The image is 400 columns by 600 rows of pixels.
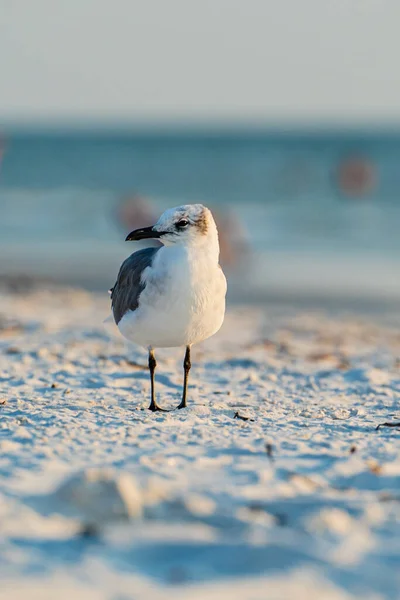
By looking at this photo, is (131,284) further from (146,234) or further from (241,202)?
(241,202)

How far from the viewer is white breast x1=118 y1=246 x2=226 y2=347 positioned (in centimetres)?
445

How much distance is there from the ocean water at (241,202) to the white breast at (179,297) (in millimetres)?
7694

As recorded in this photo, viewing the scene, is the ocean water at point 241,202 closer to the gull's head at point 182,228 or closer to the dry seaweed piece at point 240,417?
the dry seaweed piece at point 240,417

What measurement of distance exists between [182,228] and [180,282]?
0.92ft

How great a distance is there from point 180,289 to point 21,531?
67.3 inches

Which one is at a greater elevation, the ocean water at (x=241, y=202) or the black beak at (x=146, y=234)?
the ocean water at (x=241, y=202)

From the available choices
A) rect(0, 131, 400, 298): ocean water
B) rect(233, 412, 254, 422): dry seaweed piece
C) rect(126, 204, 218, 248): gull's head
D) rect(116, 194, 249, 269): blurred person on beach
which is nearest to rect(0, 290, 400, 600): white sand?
rect(233, 412, 254, 422): dry seaweed piece

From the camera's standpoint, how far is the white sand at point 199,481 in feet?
9.16

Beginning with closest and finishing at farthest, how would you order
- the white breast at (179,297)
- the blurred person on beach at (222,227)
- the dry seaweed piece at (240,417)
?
the white breast at (179,297), the dry seaweed piece at (240,417), the blurred person on beach at (222,227)

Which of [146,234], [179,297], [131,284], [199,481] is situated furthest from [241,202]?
[199,481]

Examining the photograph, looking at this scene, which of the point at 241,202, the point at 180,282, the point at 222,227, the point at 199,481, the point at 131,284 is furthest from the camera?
the point at 241,202

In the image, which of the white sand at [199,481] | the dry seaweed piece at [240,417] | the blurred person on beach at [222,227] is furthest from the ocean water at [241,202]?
the dry seaweed piece at [240,417]

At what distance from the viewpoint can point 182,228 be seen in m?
4.50

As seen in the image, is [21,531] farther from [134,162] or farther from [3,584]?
[134,162]
